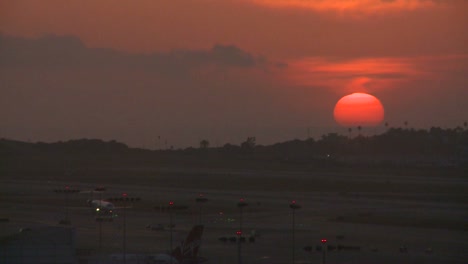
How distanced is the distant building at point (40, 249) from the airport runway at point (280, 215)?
10.9m

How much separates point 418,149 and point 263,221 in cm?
12168

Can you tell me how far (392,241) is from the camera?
43938 mm

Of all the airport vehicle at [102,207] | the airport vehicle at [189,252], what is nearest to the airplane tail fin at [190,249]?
the airport vehicle at [189,252]

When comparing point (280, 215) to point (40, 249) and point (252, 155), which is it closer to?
point (40, 249)

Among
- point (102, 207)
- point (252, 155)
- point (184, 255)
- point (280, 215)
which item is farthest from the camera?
point (252, 155)

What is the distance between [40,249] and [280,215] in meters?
33.9

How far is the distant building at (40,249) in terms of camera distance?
25.0 meters

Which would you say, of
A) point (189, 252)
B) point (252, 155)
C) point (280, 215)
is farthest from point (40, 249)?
point (252, 155)

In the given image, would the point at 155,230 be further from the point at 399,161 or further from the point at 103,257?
the point at 399,161

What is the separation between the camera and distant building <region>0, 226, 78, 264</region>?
984 inches

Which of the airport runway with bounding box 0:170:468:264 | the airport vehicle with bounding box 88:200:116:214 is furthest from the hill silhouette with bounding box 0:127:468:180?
the airport vehicle with bounding box 88:200:116:214

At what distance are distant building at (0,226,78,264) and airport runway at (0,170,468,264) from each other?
10.9 meters

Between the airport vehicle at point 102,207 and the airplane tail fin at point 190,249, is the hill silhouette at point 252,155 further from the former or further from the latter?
the airplane tail fin at point 190,249

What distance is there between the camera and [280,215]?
5759cm
